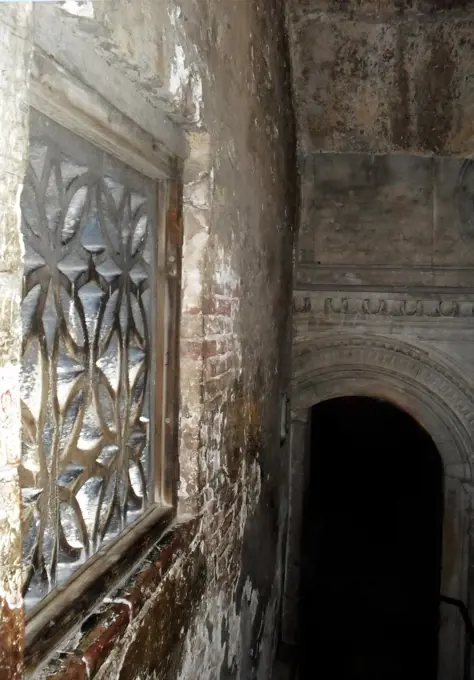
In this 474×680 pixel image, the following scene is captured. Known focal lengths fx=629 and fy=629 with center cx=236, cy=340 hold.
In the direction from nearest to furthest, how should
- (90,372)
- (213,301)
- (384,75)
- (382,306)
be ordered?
(90,372) < (213,301) < (384,75) < (382,306)

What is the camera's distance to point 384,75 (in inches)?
162

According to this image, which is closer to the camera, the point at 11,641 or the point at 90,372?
the point at 11,641

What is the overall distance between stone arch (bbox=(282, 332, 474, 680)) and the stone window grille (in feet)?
8.50

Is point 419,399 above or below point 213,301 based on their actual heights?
below

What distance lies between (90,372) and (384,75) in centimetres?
331

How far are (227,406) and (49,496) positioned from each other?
4.04 ft

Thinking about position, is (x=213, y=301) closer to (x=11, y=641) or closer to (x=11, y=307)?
(x=11, y=307)

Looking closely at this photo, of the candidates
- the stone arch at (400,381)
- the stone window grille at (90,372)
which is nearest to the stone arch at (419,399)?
the stone arch at (400,381)

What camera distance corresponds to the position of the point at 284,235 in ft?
13.3

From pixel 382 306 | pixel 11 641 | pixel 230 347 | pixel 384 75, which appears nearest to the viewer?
pixel 11 641

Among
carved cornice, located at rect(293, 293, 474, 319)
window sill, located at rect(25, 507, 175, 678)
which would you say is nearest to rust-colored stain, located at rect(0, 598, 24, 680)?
window sill, located at rect(25, 507, 175, 678)

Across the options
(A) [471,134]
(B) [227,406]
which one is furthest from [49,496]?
(A) [471,134]

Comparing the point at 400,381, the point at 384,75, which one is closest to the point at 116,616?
the point at 400,381

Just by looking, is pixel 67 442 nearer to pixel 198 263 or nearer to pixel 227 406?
pixel 198 263
